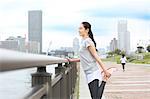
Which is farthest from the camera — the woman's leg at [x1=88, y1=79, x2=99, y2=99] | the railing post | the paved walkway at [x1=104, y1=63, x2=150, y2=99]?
the paved walkway at [x1=104, y1=63, x2=150, y2=99]

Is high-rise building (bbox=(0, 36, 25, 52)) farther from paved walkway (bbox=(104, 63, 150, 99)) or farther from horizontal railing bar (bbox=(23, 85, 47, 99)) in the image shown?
→ paved walkway (bbox=(104, 63, 150, 99))

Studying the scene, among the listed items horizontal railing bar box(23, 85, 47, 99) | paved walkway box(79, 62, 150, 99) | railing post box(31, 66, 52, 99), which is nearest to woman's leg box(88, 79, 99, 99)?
railing post box(31, 66, 52, 99)

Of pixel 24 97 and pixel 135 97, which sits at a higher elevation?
pixel 24 97

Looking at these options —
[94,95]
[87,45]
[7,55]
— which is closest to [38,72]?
[7,55]

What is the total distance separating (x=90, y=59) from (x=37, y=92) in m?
3.70

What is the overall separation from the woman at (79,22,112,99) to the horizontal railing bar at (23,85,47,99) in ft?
10.2

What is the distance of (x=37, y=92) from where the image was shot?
3.16m

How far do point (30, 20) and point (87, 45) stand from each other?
170 centimetres

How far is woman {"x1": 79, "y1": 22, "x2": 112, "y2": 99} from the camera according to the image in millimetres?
6777

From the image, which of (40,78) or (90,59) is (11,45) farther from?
(90,59)

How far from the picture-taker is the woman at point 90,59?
6.78 m

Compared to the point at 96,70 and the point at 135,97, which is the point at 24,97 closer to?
the point at 96,70

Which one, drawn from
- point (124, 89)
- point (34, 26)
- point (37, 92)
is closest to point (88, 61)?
point (34, 26)

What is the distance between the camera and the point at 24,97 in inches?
101
